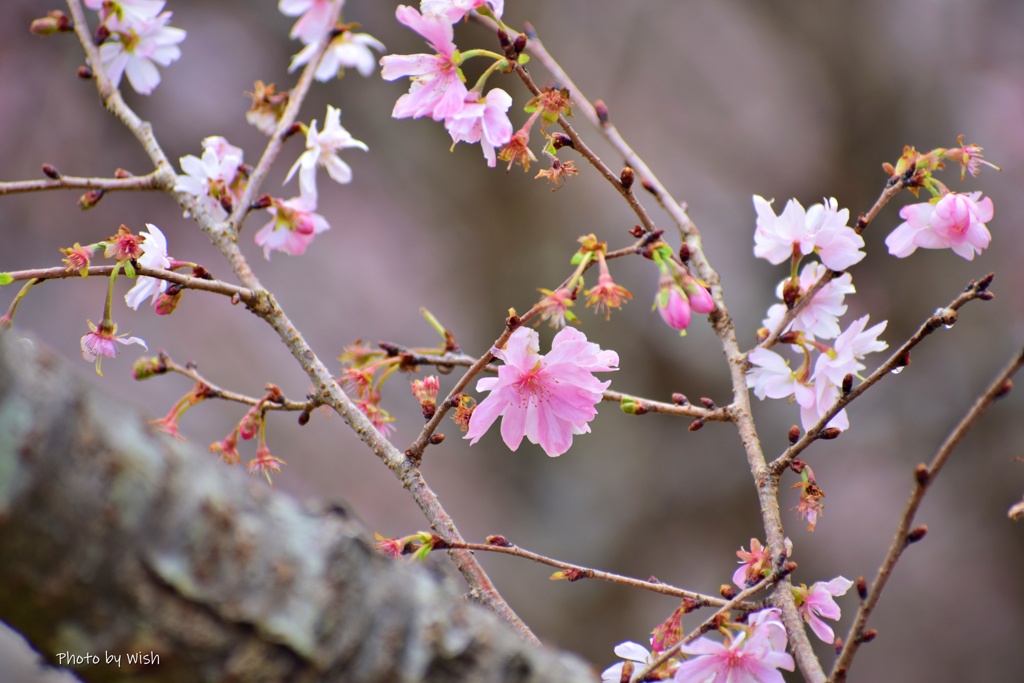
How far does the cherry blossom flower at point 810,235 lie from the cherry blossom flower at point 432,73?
24cm

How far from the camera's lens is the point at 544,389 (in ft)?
1.79

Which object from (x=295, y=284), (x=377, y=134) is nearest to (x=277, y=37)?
(x=377, y=134)

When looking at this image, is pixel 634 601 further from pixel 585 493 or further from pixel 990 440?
pixel 990 440

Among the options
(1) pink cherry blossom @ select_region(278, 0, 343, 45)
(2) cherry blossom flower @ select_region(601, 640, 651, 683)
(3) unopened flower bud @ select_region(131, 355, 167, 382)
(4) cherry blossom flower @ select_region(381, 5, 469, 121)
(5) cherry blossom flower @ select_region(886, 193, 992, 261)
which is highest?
(5) cherry blossom flower @ select_region(886, 193, 992, 261)

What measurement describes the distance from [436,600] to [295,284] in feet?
6.83

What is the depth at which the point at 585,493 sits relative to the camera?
2.36 metres

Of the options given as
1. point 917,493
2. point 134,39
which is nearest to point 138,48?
point 134,39

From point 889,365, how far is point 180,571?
419 millimetres

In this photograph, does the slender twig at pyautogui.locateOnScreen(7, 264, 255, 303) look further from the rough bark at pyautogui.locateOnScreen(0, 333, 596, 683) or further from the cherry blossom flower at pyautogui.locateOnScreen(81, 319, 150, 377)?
the rough bark at pyautogui.locateOnScreen(0, 333, 596, 683)

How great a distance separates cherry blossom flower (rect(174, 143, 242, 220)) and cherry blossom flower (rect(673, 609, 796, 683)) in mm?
506

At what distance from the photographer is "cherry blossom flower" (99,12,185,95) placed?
0.68 metres

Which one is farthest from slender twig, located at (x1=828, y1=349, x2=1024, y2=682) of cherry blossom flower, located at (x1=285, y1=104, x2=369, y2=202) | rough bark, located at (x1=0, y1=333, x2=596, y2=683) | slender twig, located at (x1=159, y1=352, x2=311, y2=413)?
cherry blossom flower, located at (x1=285, y1=104, x2=369, y2=202)

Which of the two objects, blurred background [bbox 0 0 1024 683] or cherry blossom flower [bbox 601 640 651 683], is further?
blurred background [bbox 0 0 1024 683]

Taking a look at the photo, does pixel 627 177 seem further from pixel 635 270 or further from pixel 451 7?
pixel 635 270
